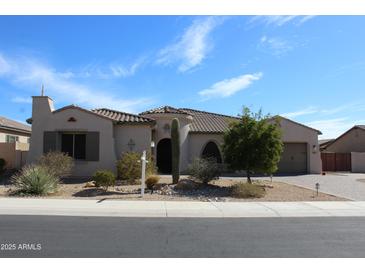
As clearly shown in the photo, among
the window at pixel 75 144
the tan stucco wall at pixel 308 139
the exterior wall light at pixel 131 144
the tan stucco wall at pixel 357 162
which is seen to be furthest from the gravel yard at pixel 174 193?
the tan stucco wall at pixel 357 162

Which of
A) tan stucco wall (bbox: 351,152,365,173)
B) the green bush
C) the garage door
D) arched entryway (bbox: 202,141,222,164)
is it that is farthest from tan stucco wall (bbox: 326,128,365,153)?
the green bush

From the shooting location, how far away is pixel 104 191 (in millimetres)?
17219

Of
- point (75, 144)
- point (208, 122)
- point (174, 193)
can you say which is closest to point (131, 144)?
point (75, 144)

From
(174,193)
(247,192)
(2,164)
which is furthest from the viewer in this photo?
(2,164)

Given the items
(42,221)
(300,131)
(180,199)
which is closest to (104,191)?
(180,199)

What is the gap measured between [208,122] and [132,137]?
901 centimetres

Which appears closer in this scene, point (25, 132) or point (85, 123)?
point (85, 123)

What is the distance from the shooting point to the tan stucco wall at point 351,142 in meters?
40.7

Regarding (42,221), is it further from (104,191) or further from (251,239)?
(104,191)

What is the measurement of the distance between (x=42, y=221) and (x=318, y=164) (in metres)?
25.0

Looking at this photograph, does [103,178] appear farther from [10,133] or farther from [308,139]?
[308,139]

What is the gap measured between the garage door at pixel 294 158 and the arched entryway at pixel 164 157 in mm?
9305

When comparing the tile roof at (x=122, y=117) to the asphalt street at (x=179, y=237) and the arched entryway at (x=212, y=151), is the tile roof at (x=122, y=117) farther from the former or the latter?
the asphalt street at (x=179, y=237)

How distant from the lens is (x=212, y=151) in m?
28.7
